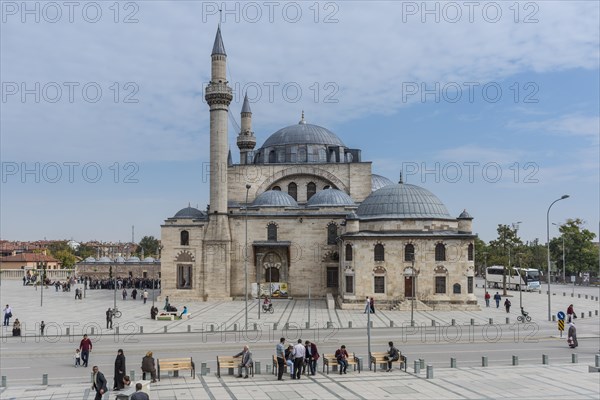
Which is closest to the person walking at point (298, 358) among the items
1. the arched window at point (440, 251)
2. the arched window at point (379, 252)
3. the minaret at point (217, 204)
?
the arched window at point (379, 252)

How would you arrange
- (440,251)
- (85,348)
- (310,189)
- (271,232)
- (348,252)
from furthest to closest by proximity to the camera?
(310,189) → (271,232) → (348,252) → (440,251) → (85,348)

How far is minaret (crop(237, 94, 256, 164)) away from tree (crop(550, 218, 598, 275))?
54211 mm

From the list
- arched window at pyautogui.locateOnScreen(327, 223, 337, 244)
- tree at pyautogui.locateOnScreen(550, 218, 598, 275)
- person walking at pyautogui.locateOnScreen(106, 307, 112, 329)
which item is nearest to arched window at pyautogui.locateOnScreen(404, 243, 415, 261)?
arched window at pyautogui.locateOnScreen(327, 223, 337, 244)

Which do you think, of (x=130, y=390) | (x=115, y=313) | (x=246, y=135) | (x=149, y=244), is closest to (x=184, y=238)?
(x=115, y=313)

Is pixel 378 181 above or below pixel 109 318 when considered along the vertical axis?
above

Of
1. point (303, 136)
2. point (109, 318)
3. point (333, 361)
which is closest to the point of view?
point (333, 361)

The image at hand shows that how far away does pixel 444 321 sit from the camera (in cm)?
3669

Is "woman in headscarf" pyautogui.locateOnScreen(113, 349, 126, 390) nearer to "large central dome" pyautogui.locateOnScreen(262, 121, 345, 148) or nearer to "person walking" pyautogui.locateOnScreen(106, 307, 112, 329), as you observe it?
"person walking" pyautogui.locateOnScreen(106, 307, 112, 329)

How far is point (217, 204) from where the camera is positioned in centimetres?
5341

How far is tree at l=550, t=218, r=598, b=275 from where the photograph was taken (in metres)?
90.4

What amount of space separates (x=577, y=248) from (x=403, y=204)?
190ft

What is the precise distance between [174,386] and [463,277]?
31.5m

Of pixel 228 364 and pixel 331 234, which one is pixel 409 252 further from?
pixel 228 364

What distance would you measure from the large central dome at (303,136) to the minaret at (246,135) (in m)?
2.11
